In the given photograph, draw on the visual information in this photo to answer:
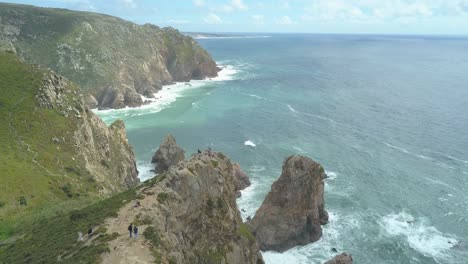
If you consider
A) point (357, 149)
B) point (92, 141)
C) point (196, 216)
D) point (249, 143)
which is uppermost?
point (196, 216)

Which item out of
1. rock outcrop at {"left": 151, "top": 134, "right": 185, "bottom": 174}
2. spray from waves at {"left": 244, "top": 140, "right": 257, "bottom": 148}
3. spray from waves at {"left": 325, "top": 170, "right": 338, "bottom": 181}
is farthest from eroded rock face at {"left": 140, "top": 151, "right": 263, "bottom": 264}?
spray from waves at {"left": 244, "top": 140, "right": 257, "bottom": 148}

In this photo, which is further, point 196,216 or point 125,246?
point 196,216

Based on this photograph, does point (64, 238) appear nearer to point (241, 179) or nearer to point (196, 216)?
point (196, 216)

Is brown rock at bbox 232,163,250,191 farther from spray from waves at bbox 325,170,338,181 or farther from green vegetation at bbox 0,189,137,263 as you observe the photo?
green vegetation at bbox 0,189,137,263

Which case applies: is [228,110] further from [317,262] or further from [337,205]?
[317,262]

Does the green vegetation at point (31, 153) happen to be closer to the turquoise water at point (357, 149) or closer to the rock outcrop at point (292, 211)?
the turquoise water at point (357, 149)

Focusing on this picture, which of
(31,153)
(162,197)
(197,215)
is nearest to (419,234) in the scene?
(197,215)

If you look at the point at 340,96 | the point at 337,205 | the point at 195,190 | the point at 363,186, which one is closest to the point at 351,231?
the point at 337,205
